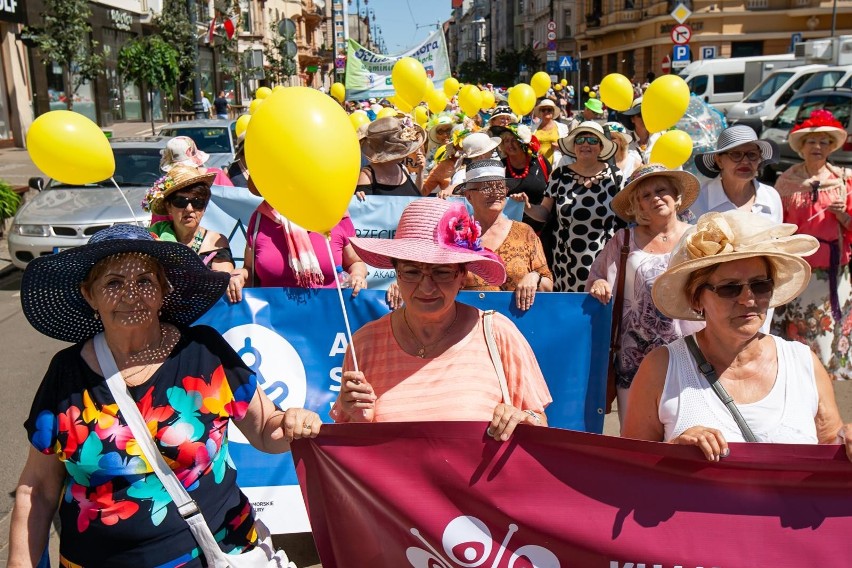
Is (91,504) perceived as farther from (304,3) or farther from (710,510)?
(304,3)

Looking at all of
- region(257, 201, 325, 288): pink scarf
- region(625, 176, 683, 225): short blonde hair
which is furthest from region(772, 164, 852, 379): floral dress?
region(257, 201, 325, 288): pink scarf

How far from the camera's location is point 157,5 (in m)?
37.8

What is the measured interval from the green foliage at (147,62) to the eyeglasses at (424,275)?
74.6ft

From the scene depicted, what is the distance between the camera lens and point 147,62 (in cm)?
2347

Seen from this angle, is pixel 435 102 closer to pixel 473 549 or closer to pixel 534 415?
pixel 534 415

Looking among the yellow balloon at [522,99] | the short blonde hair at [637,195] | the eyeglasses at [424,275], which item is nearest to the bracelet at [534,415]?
the eyeglasses at [424,275]

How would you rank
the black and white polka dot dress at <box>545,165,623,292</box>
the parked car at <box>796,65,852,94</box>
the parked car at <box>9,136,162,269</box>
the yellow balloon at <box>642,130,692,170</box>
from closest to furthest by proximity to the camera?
the black and white polka dot dress at <box>545,165,623,292</box>
the yellow balloon at <box>642,130,692,170</box>
the parked car at <box>9,136,162,269</box>
the parked car at <box>796,65,852,94</box>

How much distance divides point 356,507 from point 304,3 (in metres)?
84.1

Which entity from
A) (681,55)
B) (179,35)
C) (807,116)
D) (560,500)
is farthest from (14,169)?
(560,500)

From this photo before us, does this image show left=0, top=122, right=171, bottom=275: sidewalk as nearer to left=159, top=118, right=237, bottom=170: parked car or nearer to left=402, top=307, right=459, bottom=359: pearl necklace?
left=159, top=118, right=237, bottom=170: parked car

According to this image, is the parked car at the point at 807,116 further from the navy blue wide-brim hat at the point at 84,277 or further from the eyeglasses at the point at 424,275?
the navy blue wide-brim hat at the point at 84,277

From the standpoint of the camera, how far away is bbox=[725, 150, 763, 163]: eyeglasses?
5051 millimetres

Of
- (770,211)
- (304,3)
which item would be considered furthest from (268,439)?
(304,3)

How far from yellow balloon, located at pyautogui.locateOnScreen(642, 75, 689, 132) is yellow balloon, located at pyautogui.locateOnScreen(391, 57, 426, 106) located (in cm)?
361
